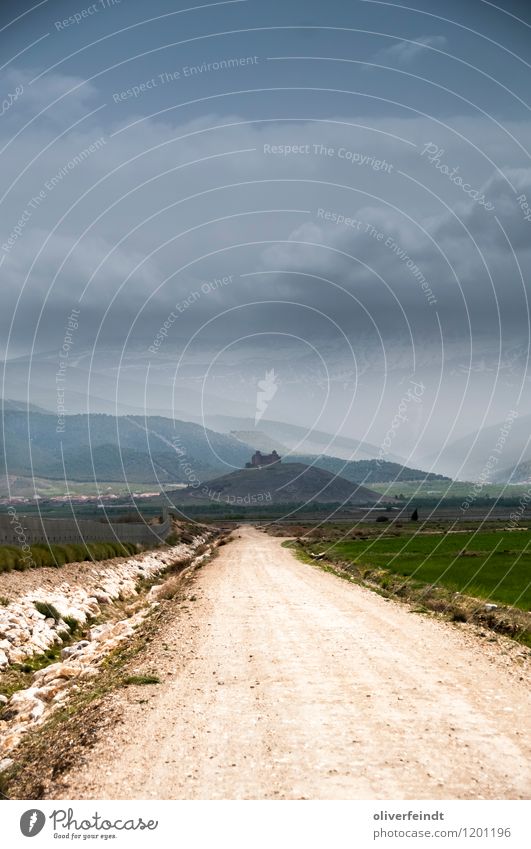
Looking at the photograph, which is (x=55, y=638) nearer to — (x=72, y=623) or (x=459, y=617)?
(x=72, y=623)

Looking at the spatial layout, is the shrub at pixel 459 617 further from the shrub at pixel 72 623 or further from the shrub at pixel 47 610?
the shrub at pixel 47 610

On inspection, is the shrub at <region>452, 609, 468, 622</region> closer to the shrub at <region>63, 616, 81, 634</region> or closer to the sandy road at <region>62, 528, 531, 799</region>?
the sandy road at <region>62, 528, 531, 799</region>

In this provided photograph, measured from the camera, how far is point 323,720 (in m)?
11.3

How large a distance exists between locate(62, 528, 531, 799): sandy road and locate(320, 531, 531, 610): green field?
34.7ft

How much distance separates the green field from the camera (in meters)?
31.7

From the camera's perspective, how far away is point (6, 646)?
68.3 ft

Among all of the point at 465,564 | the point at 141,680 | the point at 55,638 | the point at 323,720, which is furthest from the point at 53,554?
the point at 323,720

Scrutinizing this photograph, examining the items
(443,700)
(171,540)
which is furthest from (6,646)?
(171,540)

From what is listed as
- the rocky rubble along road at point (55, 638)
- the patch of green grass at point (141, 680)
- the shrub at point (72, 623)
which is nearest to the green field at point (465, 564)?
the rocky rubble along road at point (55, 638)

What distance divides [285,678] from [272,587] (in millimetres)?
21178

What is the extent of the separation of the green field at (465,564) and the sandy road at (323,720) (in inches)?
417

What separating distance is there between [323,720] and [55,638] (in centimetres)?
1611

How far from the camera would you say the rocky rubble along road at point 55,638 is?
15422 mm
